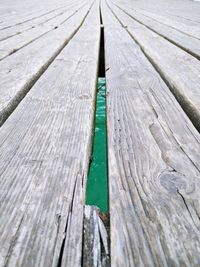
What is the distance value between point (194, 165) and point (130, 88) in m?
0.56

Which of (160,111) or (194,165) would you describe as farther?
(160,111)

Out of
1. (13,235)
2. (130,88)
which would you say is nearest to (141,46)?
(130,88)

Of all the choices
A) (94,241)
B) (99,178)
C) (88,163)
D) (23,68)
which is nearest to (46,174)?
(88,163)

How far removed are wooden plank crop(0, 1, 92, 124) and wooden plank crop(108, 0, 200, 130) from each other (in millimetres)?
602

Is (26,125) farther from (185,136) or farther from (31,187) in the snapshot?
(185,136)

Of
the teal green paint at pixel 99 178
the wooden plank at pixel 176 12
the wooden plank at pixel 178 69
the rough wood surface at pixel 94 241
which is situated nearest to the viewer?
the rough wood surface at pixel 94 241

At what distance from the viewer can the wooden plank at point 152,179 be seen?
0.46 m

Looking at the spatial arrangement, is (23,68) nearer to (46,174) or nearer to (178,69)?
(178,69)

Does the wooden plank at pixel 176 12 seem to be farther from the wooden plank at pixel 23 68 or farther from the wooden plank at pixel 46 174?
the wooden plank at pixel 46 174

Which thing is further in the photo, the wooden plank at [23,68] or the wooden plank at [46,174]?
the wooden plank at [23,68]

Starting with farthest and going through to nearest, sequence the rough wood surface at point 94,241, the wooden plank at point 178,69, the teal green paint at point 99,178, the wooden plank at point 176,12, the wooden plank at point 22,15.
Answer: the wooden plank at point 176,12, the wooden plank at point 22,15, the teal green paint at point 99,178, the wooden plank at point 178,69, the rough wood surface at point 94,241

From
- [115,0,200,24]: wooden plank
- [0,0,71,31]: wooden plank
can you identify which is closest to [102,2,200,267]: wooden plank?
[0,0,71,31]: wooden plank

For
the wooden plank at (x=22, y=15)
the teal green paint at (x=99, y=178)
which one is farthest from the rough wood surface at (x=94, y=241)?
the wooden plank at (x=22, y=15)

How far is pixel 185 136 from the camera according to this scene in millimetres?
812
